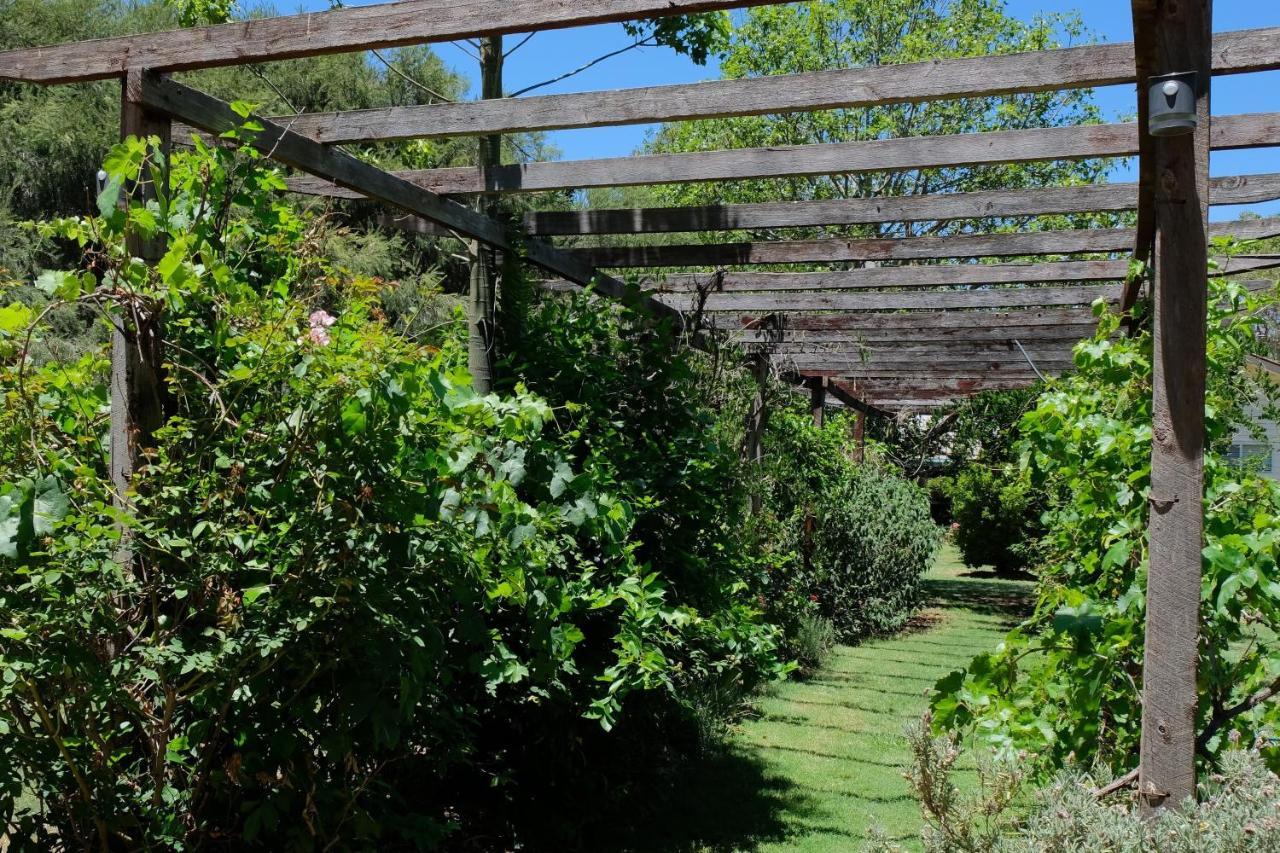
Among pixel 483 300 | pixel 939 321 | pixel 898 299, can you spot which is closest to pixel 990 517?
pixel 939 321

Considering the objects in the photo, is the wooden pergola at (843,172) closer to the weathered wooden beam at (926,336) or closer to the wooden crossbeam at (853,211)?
the wooden crossbeam at (853,211)

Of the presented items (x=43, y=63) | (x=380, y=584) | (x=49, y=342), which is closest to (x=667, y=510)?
(x=380, y=584)

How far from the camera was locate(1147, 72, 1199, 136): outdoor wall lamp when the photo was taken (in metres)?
2.57

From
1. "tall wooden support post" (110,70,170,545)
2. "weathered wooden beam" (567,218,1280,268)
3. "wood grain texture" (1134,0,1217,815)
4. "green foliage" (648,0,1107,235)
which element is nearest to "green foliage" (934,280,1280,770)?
"wood grain texture" (1134,0,1217,815)

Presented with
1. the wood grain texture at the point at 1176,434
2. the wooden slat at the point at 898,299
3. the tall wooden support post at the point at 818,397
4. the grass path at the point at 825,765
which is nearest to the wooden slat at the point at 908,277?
the wooden slat at the point at 898,299

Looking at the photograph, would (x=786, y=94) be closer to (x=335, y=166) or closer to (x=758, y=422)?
(x=335, y=166)

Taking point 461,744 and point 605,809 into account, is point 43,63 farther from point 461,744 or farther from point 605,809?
point 605,809

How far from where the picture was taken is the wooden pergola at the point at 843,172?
276 centimetres

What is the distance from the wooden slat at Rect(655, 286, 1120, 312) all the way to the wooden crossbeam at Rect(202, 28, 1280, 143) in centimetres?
379

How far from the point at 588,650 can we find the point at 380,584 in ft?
5.37

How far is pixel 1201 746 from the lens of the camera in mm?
3283

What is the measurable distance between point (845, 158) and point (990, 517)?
12.1 m

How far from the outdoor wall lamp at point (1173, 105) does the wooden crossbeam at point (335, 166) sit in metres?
2.59

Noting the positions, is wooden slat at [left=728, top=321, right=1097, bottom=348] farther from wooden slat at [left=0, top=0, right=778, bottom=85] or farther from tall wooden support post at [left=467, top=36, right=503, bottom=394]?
wooden slat at [left=0, top=0, right=778, bottom=85]
